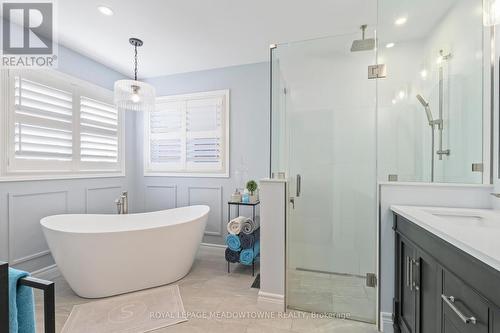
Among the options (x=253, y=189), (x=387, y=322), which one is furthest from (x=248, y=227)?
(x=387, y=322)

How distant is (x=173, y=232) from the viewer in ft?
7.42

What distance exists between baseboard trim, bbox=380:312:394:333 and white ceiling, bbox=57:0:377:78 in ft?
8.11

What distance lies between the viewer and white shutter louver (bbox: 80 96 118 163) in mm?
2904

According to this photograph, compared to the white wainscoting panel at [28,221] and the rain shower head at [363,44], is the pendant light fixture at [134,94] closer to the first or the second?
the white wainscoting panel at [28,221]

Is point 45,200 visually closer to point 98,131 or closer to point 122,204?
point 122,204

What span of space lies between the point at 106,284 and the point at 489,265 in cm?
254

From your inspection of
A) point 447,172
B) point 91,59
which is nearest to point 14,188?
point 91,59

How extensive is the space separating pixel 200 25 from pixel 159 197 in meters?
2.43

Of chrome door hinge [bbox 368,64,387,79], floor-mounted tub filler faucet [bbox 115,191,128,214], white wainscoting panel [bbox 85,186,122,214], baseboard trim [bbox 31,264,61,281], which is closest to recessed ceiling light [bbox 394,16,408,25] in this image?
chrome door hinge [bbox 368,64,387,79]

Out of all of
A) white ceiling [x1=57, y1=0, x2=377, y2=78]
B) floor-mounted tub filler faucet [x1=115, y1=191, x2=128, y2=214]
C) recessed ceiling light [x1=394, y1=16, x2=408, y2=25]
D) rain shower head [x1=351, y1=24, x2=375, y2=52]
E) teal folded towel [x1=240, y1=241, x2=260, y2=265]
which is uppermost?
white ceiling [x1=57, y1=0, x2=377, y2=78]

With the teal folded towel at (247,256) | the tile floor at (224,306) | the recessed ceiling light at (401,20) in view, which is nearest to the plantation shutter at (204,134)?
the teal folded towel at (247,256)

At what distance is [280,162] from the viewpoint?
2184mm

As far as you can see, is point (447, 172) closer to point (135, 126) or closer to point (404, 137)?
point (404, 137)

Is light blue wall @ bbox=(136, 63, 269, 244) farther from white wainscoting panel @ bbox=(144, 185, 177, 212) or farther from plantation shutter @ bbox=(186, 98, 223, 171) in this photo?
plantation shutter @ bbox=(186, 98, 223, 171)
